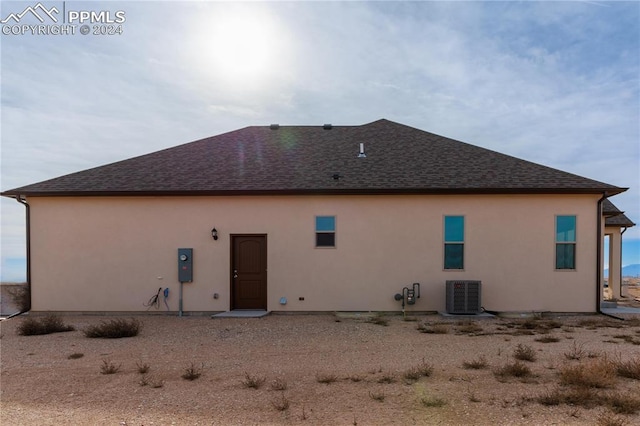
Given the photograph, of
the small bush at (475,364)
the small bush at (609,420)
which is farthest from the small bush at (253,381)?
the small bush at (609,420)

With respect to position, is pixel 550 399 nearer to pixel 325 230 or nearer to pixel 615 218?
pixel 325 230

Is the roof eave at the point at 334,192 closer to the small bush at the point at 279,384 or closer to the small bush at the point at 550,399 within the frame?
the small bush at the point at 279,384

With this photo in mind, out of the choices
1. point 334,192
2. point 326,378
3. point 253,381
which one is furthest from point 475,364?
point 334,192

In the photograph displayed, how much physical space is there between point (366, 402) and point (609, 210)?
1422cm

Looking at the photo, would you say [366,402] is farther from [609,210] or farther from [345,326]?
[609,210]

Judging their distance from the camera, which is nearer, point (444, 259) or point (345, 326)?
point (345, 326)

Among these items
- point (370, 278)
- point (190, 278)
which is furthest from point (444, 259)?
point (190, 278)

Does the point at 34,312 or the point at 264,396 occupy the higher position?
the point at 264,396

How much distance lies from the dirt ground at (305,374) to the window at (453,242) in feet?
6.95

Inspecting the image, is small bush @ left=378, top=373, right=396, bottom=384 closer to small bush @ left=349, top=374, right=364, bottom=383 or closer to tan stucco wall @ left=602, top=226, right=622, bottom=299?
small bush @ left=349, top=374, right=364, bottom=383

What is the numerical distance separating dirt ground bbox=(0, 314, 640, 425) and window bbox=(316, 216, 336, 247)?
2.50m

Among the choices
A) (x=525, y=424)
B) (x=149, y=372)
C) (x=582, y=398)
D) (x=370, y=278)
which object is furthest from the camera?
(x=370, y=278)

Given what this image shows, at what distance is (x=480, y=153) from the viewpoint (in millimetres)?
14016

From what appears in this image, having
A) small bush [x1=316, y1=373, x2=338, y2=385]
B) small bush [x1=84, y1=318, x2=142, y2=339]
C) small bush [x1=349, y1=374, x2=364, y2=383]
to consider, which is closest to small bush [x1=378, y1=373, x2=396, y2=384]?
small bush [x1=349, y1=374, x2=364, y2=383]
